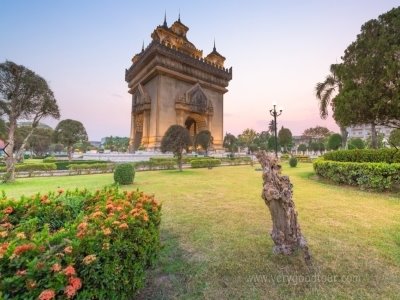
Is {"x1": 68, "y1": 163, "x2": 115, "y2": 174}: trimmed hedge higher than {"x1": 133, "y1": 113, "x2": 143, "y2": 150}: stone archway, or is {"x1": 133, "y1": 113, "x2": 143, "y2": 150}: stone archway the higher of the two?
{"x1": 133, "y1": 113, "x2": 143, "y2": 150}: stone archway

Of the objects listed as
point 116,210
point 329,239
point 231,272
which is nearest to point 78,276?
point 116,210

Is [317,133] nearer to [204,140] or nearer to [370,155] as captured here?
[204,140]

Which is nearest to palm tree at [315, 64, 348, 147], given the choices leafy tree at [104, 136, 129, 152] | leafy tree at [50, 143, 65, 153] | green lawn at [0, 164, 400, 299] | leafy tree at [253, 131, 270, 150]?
green lawn at [0, 164, 400, 299]

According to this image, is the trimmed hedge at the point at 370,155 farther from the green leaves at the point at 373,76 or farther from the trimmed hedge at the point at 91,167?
the trimmed hedge at the point at 91,167

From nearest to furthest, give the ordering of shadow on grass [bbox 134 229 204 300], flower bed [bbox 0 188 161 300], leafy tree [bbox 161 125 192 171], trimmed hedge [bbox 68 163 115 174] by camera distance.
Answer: flower bed [bbox 0 188 161 300]
shadow on grass [bbox 134 229 204 300]
trimmed hedge [bbox 68 163 115 174]
leafy tree [bbox 161 125 192 171]

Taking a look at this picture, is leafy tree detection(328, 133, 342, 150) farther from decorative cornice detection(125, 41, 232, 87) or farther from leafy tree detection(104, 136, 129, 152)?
leafy tree detection(104, 136, 129, 152)

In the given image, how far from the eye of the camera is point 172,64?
33.5m

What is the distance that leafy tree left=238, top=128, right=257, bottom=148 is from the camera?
79225 mm

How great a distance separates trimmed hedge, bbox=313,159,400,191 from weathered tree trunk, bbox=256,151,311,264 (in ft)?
23.9

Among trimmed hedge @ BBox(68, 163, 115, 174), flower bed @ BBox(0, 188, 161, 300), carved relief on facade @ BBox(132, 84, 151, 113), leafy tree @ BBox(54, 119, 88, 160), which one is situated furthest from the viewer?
leafy tree @ BBox(54, 119, 88, 160)

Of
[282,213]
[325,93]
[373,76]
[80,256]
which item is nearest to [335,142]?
[325,93]

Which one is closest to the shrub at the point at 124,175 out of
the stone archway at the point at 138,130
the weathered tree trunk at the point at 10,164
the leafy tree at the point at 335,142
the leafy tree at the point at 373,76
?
the weathered tree trunk at the point at 10,164

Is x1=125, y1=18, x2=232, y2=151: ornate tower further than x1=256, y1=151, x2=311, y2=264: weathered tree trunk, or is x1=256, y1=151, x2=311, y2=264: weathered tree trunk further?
x1=125, y1=18, x2=232, y2=151: ornate tower

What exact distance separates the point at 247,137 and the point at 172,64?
5389 centimetres
